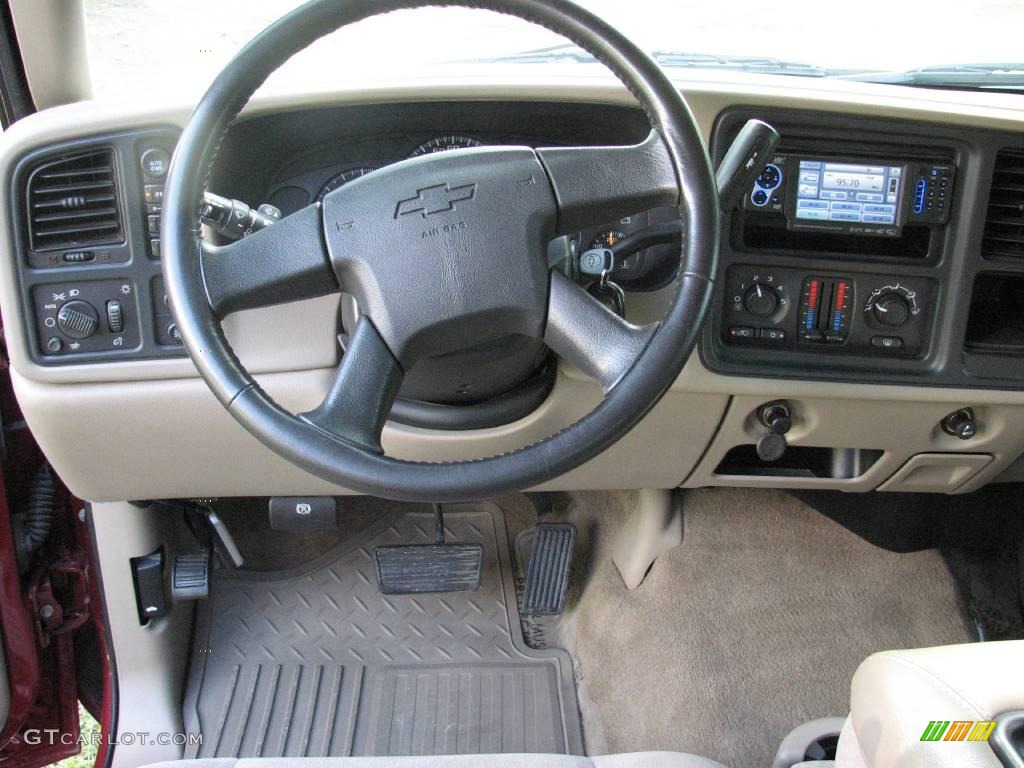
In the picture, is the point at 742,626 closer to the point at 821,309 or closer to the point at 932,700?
the point at 821,309

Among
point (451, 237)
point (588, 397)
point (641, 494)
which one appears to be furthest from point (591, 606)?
point (451, 237)

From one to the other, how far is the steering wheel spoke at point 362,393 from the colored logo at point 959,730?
0.62 metres

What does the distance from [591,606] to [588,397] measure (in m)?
0.74

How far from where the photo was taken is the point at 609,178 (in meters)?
1.05

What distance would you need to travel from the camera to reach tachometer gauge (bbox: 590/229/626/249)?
1.37m

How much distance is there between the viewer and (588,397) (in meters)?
1.48

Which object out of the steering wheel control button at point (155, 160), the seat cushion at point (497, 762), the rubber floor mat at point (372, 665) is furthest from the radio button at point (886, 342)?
the steering wheel control button at point (155, 160)

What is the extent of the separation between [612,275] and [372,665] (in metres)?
1.10

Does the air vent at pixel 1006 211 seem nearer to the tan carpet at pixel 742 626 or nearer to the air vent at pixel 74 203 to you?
the tan carpet at pixel 742 626

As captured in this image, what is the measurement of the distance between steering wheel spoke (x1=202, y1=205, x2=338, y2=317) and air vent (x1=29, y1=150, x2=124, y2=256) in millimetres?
406

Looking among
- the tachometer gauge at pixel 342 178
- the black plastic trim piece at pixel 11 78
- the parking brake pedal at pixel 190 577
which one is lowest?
the parking brake pedal at pixel 190 577

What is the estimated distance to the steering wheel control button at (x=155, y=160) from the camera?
4.28 ft

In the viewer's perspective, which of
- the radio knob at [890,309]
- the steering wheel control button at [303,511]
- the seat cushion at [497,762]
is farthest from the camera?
the steering wheel control button at [303,511]

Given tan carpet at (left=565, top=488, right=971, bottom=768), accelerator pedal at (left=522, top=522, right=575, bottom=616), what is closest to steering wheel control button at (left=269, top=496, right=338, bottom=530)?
accelerator pedal at (left=522, top=522, right=575, bottom=616)
